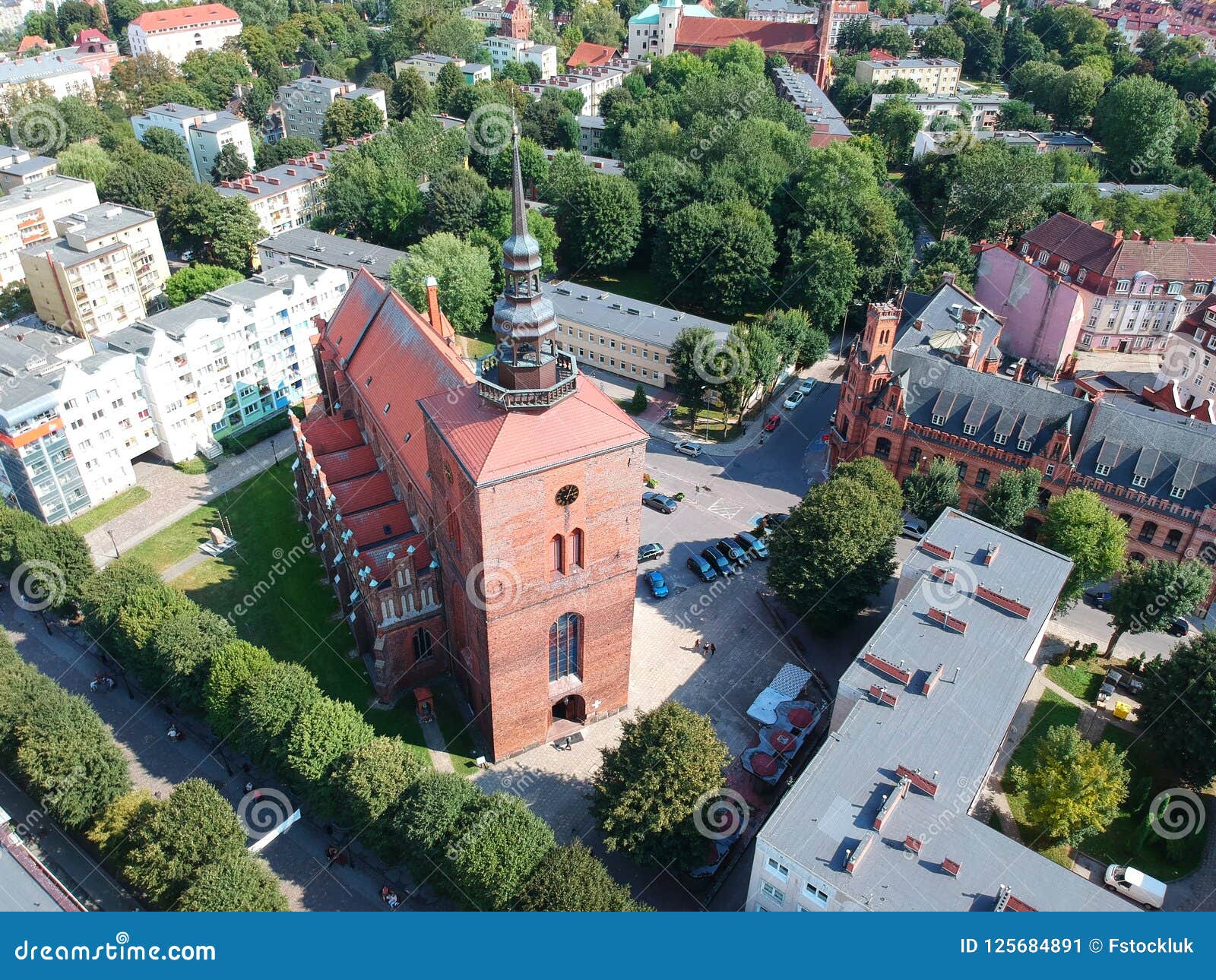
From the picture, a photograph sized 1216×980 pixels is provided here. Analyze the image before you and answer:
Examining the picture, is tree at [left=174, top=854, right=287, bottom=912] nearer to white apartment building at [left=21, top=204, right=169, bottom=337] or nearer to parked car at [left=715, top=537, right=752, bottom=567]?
parked car at [left=715, top=537, right=752, bottom=567]

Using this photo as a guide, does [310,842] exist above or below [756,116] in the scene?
below

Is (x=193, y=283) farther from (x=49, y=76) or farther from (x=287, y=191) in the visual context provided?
(x=49, y=76)

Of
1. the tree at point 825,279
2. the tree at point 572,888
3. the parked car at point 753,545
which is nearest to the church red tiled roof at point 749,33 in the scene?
the tree at point 825,279

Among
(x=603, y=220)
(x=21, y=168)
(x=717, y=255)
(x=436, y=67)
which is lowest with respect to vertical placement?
(x=717, y=255)

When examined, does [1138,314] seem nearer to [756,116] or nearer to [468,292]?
[756,116]

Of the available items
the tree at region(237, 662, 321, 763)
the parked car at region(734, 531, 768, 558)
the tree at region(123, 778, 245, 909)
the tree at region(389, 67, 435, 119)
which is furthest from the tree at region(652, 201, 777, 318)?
the tree at region(389, 67, 435, 119)

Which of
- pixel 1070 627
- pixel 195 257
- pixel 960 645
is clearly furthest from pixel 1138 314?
pixel 195 257

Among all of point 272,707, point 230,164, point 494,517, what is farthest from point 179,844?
point 230,164
